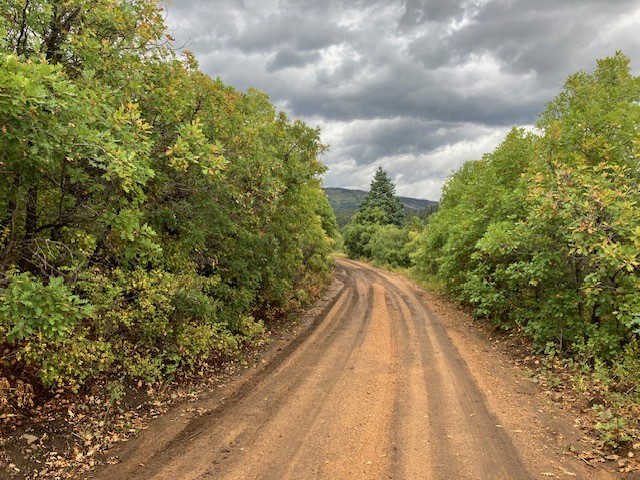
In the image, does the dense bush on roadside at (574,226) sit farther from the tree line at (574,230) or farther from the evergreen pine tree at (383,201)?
the evergreen pine tree at (383,201)

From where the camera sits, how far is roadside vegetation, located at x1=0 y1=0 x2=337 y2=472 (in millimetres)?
4688

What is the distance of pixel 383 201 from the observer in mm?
56656

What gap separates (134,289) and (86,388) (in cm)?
201

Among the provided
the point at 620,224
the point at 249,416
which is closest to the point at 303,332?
the point at 249,416

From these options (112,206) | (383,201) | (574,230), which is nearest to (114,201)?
(112,206)

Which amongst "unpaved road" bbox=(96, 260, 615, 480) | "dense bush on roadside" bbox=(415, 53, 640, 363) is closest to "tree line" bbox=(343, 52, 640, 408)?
"dense bush on roadside" bbox=(415, 53, 640, 363)

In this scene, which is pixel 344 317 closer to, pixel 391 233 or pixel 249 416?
pixel 249 416

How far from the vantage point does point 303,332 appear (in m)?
13.6

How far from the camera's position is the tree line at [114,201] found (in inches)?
184

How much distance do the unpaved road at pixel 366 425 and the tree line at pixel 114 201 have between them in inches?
72.9

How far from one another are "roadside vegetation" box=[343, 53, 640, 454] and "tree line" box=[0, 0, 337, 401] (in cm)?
747

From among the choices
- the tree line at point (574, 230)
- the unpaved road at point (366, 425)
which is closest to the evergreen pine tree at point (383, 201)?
the tree line at point (574, 230)

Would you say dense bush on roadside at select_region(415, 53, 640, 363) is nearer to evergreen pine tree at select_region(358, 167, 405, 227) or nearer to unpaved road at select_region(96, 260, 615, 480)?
unpaved road at select_region(96, 260, 615, 480)

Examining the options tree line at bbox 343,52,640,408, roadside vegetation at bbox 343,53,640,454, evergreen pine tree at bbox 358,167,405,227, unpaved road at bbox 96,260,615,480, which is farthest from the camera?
evergreen pine tree at bbox 358,167,405,227
